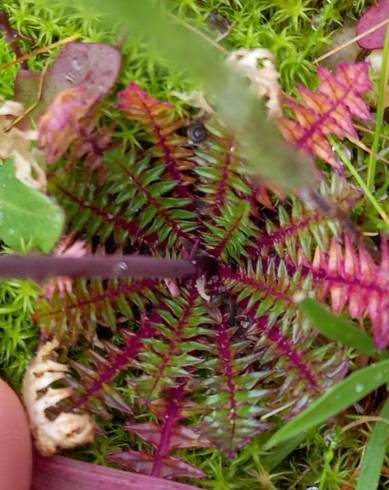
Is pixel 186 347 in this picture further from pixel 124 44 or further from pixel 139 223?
pixel 124 44

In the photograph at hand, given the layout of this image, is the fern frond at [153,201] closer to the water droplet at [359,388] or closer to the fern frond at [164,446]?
the fern frond at [164,446]

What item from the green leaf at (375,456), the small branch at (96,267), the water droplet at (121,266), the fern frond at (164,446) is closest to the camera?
the small branch at (96,267)

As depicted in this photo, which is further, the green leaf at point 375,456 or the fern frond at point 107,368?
the fern frond at point 107,368

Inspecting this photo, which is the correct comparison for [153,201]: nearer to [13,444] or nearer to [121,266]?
[121,266]

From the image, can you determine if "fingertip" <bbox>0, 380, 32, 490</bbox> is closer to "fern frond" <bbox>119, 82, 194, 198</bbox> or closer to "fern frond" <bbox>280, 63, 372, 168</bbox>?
"fern frond" <bbox>119, 82, 194, 198</bbox>

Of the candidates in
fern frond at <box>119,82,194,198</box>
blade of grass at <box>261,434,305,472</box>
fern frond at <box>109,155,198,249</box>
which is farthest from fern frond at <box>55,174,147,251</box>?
blade of grass at <box>261,434,305,472</box>

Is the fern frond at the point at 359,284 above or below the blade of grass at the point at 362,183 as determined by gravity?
below

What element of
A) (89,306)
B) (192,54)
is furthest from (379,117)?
(192,54)

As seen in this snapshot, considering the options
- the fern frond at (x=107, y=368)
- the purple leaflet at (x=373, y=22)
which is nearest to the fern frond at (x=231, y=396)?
the fern frond at (x=107, y=368)
